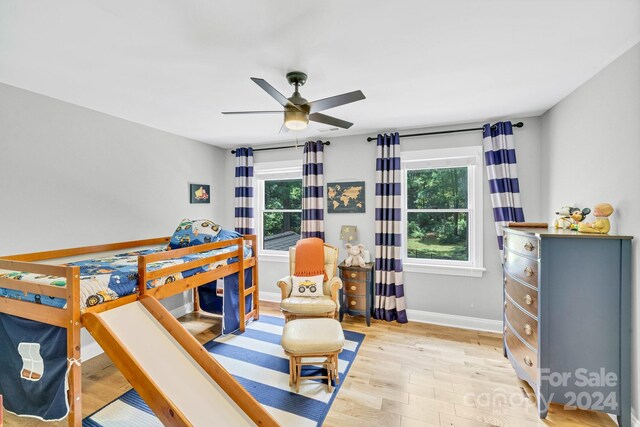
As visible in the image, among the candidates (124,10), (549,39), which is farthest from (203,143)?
(549,39)

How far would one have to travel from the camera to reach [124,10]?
144cm

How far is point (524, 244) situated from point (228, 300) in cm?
295

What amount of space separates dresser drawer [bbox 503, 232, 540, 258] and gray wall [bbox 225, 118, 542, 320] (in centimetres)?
96

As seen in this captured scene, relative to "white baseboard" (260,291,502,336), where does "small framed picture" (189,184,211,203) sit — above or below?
above

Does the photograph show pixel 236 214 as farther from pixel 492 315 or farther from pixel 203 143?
pixel 492 315

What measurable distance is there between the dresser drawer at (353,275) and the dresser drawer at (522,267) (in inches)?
59.4

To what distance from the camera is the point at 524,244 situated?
84.7 inches

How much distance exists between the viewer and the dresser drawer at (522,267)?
79.6 inches

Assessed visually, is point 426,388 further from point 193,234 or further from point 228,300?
point 193,234

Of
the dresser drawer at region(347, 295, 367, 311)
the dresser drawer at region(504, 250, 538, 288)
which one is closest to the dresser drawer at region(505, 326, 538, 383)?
the dresser drawer at region(504, 250, 538, 288)

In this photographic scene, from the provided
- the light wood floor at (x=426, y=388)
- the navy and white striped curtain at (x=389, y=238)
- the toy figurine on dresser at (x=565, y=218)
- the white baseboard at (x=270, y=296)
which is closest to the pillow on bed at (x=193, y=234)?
the light wood floor at (x=426, y=388)

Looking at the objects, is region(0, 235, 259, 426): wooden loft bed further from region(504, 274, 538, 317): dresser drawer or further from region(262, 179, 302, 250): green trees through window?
region(504, 274, 538, 317): dresser drawer

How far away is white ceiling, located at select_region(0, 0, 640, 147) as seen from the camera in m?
1.45

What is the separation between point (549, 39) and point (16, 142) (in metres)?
4.03
